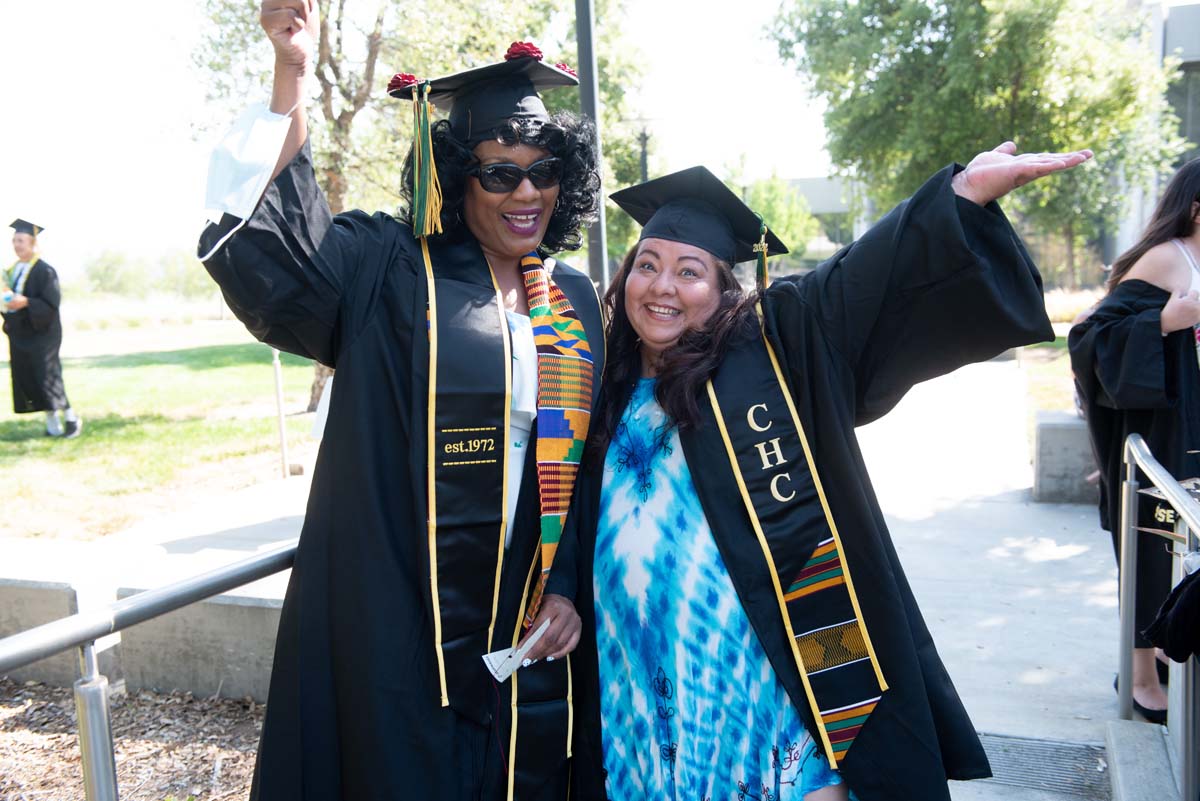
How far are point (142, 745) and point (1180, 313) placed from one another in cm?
383

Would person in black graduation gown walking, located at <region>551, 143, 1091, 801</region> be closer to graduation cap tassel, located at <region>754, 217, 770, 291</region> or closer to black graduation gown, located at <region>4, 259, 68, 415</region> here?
graduation cap tassel, located at <region>754, 217, 770, 291</region>

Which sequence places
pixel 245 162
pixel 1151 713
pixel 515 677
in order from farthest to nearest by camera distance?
pixel 1151 713
pixel 515 677
pixel 245 162

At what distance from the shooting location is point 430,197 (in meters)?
2.32

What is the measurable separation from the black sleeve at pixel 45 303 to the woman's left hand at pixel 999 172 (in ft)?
33.7

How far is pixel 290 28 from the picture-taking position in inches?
75.0

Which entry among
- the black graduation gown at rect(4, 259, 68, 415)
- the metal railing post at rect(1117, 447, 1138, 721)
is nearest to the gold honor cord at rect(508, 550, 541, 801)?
the metal railing post at rect(1117, 447, 1138, 721)

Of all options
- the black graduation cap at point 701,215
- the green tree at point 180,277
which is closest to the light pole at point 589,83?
the black graduation cap at point 701,215

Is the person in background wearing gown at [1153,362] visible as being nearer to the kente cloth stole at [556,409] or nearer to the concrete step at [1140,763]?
the concrete step at [1140,763]

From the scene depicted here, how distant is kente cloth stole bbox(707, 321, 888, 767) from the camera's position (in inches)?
79.0

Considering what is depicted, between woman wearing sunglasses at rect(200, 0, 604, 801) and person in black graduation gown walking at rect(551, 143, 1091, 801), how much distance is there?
22 centimetres

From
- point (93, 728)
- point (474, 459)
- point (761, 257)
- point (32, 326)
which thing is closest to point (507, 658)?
point (474, 459)

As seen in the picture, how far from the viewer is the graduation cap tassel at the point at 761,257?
7.55 feet

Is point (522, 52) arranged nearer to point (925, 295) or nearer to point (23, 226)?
point (925, 295)

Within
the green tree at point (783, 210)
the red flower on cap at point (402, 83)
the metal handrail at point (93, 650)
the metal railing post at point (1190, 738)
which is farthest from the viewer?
the green tree at point (783, 210)
